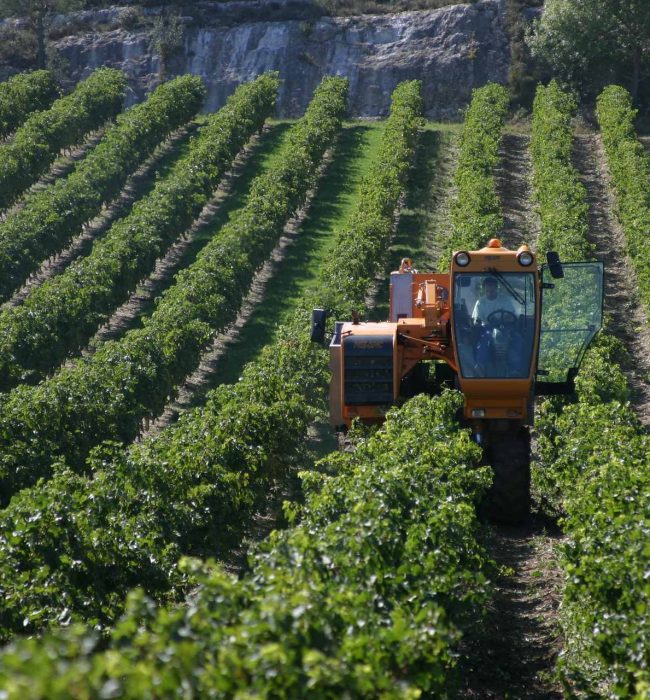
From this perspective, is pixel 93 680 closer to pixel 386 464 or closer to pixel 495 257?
pixel 386 464

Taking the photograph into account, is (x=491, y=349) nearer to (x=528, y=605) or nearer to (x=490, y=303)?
(x=490, y=303)

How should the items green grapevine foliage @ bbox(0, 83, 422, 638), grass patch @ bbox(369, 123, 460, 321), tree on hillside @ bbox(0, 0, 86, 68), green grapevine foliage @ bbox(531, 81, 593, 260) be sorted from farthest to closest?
tree on hillside @ bbox(0, 0, 86, 68), grass patch @ bbox(369, 123, 460, 321), green grapevine foliage @ bbox(531, 81, 593, 260), green grapevine foliage @ bbox(0, 83, 422, 638)

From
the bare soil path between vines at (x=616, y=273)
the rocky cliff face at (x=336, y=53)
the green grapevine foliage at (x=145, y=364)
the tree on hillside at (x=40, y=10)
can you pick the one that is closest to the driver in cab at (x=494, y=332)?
the bare soil path between vines at (x=616, y=273)

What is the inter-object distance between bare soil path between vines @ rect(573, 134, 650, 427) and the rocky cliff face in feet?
42.4

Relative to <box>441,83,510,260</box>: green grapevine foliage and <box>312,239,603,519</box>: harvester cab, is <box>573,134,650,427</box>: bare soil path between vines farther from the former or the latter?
<box>312,239,603,519</box>: harvester cab

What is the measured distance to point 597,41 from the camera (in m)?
46.8

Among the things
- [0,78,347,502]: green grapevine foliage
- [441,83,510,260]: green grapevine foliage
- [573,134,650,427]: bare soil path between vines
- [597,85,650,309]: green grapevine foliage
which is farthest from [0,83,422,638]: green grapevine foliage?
[597,85,650,309]: green grapevine foliage

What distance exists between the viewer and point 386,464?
40.0 ft

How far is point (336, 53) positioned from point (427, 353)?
40965 mm

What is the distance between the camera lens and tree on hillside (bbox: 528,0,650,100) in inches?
1817

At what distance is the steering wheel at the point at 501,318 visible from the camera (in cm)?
1461

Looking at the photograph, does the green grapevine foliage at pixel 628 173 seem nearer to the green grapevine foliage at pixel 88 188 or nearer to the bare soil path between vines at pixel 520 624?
the bare soil path between vines at pixel 520 624

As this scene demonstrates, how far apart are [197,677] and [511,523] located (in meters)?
9.23

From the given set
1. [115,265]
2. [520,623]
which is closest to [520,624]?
[520,623]
